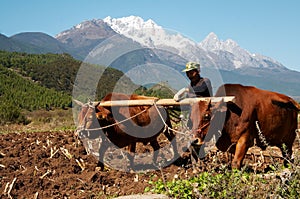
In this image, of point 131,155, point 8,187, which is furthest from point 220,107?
point 8,187

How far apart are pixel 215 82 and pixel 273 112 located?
1452 mm

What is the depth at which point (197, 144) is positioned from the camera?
689 centimetres

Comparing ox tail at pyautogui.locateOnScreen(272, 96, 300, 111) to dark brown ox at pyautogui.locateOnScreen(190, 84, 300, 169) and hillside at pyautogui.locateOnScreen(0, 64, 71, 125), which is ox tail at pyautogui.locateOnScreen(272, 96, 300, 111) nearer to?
dark brown ox at pyautogui.locateOnScreen(190, 84, 300, 169)

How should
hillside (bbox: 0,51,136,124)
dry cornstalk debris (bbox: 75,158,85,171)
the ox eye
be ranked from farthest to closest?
1. hillside (bbox: 0,51,136,124)
2. dry cornstalk debris (bbox: 75,158,85,171)
3. the ox eye

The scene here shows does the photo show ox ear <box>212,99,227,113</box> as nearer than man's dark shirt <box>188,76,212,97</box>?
Yes

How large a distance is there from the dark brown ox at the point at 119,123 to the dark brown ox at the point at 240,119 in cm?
155

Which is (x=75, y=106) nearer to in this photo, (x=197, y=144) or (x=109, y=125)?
(x=109, y=125)

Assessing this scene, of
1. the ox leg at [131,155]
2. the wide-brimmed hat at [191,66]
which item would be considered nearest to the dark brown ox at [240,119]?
the wide-brimmed hat at [191,66]

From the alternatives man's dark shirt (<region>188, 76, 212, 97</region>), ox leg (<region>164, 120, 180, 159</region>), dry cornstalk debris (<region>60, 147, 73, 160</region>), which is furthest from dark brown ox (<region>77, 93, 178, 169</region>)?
dry cornstalk debris (<region>60, 147, 73, 160</region>)

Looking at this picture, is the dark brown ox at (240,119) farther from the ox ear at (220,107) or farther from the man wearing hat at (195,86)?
the man wearing hat at (195,86)

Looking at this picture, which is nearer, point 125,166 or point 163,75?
point 125,166

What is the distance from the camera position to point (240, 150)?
725 centimetres

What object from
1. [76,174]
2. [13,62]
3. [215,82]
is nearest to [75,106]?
[76,174]

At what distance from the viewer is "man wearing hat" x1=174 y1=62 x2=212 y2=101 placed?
7.90 meters
